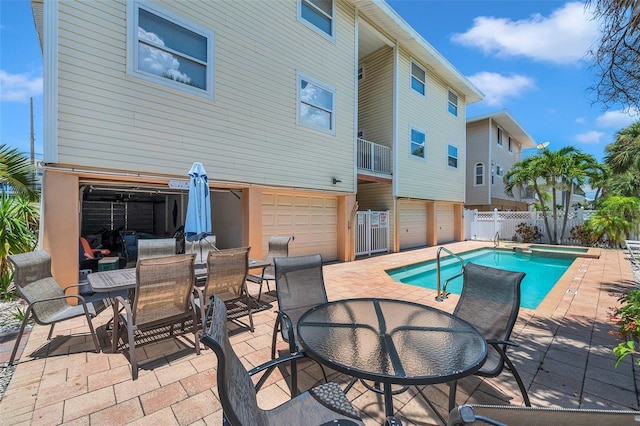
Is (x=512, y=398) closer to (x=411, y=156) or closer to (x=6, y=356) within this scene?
(x=6, y=356)

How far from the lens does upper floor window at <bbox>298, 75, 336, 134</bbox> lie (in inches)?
320

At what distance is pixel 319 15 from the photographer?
28.3 ft

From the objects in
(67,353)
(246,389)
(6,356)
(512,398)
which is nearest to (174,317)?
(67,353)

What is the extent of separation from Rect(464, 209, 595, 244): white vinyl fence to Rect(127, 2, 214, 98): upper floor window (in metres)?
15.7

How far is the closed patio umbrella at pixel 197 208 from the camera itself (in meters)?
4.46

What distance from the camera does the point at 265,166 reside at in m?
7.31

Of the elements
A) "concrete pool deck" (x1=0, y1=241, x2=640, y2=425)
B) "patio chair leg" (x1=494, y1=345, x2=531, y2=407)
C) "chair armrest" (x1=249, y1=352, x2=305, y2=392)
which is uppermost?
"chair armrest" (x1=249, y1=352, x2=305, y2=392)

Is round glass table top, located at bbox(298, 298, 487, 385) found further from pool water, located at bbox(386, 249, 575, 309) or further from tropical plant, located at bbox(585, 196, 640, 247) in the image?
tropical plant, located at bbox(585, 196, 640, 247)

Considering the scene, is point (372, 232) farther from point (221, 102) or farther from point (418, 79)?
point (418, 79)

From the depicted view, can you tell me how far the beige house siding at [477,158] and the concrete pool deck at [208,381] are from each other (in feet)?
56.4

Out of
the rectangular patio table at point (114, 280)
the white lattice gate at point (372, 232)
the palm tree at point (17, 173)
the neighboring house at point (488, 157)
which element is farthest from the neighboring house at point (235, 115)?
the neighboring house at point (488, 157)

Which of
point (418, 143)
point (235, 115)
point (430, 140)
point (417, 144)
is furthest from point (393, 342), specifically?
point (430, 140)

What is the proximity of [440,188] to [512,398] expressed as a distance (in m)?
12.7

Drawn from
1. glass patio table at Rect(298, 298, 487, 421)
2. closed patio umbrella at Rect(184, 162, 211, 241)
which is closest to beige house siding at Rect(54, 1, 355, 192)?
closed patio umbrella at Rect(184, 162, 211, 241)
